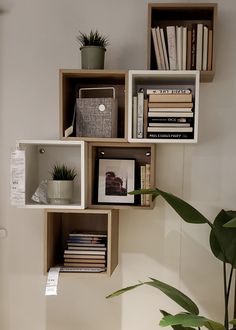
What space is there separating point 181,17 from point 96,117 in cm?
63

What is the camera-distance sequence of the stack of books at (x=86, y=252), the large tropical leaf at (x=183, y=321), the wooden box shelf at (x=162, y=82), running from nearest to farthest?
the large tropical leaf at (x=183, y=321) < the wooden box shelf at (x=162, y=82) < the stack of books at (x=86, y=252)

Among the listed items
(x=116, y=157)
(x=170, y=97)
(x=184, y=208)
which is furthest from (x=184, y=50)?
(x=184, y=208)

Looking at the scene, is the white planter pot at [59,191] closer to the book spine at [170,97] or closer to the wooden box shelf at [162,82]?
the wooden box shelf at [162,82]

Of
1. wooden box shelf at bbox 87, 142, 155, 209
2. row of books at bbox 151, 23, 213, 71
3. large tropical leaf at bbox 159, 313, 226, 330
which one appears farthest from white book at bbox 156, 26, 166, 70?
large tropical leaf at bbox 159, 313, 226, 330

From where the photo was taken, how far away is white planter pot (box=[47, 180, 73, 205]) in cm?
200

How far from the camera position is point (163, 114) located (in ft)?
6.40

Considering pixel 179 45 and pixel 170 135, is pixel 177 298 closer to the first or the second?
pixel 170 135

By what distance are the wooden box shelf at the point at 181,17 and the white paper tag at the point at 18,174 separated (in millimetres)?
704

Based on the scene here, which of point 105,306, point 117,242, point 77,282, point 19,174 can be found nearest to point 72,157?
point 19,174

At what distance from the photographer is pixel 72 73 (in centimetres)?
196

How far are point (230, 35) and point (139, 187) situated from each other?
0.84 meters

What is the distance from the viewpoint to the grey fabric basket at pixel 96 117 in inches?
78.6

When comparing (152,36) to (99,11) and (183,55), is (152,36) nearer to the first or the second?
(183,55)

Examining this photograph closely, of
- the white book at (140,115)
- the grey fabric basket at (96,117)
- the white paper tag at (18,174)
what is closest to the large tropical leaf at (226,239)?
the white book at (140,115)
